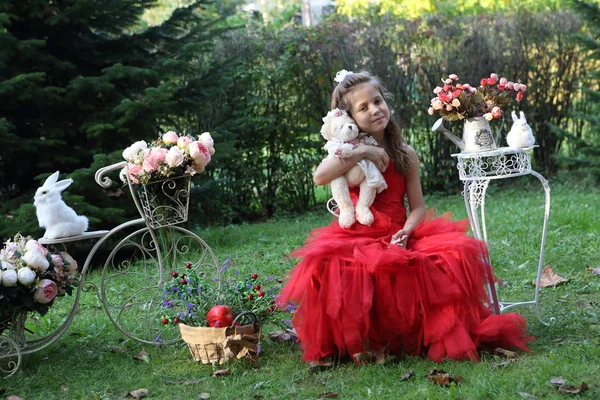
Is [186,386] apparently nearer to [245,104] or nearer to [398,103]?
[245,104]

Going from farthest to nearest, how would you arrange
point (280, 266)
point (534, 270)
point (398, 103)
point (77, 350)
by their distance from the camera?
1. point (398, 103)
2. point (280, 266)
3. point (534, 270)
4. point (77, 350)

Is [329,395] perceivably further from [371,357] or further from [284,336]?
[284,336]

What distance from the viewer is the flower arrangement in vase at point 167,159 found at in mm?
4086

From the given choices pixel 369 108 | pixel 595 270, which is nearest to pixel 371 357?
pixel 369 108

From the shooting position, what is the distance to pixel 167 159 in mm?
4086

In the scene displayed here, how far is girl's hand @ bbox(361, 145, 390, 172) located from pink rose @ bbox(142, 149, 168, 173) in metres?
1.05

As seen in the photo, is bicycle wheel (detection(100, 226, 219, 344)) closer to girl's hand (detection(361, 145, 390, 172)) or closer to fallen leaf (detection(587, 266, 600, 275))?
girl's hand (detection(361, 145, 390, 172))

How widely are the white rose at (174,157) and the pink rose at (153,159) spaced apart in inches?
1.1

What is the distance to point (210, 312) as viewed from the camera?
12.8 feet

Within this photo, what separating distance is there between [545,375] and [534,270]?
242 cm

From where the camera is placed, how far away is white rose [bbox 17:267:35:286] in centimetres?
378

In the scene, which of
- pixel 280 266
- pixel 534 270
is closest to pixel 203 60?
pixel 280 266

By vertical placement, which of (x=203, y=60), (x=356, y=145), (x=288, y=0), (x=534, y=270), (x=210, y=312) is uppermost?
(x=288, y=0)

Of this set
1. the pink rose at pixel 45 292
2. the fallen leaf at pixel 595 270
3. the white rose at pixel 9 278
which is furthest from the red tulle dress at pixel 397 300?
the fallen leaf at pixel 595 270
